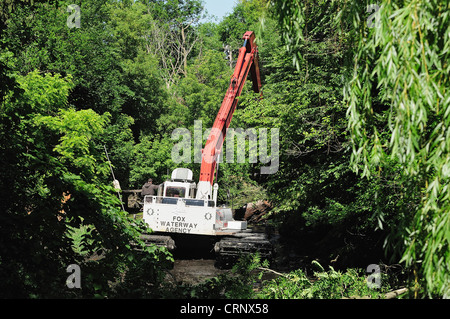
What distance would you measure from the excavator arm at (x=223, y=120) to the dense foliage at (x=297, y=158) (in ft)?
4.31

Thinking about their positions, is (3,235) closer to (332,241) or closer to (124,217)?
(124,217)

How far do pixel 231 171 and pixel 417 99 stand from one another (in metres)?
23.1

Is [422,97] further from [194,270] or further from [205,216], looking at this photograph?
[194,270]

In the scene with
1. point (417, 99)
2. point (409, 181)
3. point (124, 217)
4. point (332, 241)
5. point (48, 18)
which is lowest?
point (332, 241)

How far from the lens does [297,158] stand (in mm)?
15500

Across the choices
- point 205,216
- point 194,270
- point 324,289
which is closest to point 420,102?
point 324,289

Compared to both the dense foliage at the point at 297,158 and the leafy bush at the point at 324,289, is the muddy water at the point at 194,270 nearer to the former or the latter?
the dense foliage at the point at 297,158

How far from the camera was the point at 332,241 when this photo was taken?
1423cm

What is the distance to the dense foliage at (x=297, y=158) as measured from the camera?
13.8ft

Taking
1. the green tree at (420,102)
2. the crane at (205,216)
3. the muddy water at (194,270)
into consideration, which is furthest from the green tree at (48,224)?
the crane at (205,216)

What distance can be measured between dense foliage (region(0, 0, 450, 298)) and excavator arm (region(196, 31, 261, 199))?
1.31 metres

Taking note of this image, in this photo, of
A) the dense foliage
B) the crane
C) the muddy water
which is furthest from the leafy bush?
the crane

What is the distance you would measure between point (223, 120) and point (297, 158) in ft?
12.6
